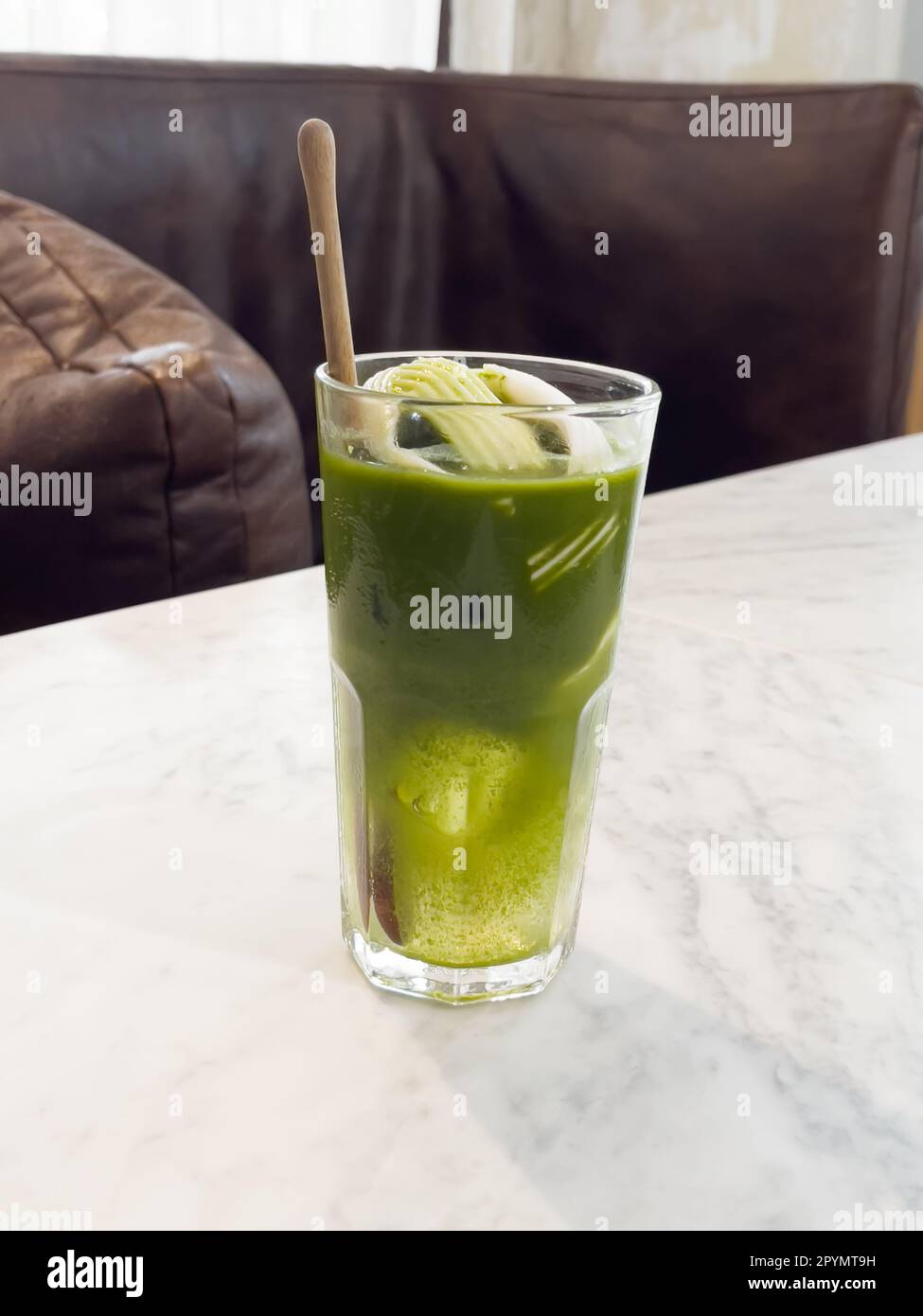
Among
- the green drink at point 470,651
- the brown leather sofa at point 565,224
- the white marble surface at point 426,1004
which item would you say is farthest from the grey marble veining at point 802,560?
the brown leather sofa at point 565,224

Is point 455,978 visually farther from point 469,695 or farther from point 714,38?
point 714,38

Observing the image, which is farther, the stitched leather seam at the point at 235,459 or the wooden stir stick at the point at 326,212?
the stitched leather seam at the point at 235,459

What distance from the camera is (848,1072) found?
0.48 meters

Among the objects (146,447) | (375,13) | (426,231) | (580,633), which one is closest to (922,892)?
(580,633)

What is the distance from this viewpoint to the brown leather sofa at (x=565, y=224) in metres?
1.90

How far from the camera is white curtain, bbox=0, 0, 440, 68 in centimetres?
232

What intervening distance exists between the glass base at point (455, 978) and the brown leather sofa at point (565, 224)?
1.59m

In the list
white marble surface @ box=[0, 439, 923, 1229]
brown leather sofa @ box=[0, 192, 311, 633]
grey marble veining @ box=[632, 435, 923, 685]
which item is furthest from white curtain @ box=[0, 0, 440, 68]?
white marble surface @ box=[0, 439, 923, 1229]

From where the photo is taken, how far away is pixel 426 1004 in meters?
0.51

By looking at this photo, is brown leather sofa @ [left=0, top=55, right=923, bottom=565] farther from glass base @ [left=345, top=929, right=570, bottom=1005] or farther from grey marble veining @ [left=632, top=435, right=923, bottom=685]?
glass base @ [left=345, top=929, right=570, bottom=1005]

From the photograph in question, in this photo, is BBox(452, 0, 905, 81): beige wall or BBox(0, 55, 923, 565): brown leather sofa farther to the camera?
BBox(452, 0, 905, 81): beige wall

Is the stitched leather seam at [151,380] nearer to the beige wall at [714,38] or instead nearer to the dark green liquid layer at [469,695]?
the dark green liquid layer at [469,695]
